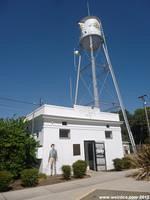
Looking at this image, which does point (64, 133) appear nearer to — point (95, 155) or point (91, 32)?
point (95, 155)

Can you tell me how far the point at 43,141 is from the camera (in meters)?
15.2

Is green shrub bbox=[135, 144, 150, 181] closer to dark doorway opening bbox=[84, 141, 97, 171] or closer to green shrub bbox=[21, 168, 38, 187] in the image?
green shrub bbox=[21, 168, 38, 187]

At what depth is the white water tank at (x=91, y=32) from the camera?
74.4ft

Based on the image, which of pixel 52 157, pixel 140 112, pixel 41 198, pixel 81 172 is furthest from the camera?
pixel 140 112

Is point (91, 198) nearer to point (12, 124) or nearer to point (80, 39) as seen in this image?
point (12, 124)

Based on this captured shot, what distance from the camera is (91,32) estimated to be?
74.1 feet

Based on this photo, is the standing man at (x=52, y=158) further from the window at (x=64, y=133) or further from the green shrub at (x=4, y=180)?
the green shrub at (x=4, y=180)

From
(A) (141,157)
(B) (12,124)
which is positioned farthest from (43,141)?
A: (A) (141,157)

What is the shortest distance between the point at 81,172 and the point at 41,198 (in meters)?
4.91

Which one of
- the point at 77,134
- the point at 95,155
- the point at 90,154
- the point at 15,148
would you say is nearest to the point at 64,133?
the point at 77,134

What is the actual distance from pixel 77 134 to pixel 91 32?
11.7m

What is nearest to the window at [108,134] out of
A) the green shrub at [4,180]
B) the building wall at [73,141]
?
the building wall at [73,141]

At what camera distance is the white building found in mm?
15656

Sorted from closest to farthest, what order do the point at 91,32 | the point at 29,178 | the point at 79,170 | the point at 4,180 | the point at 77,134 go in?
1. the point at 4,180
2. the point at 29,178
3. the point at 79,170
4. the point at 77,134
5. the point at 91,32
